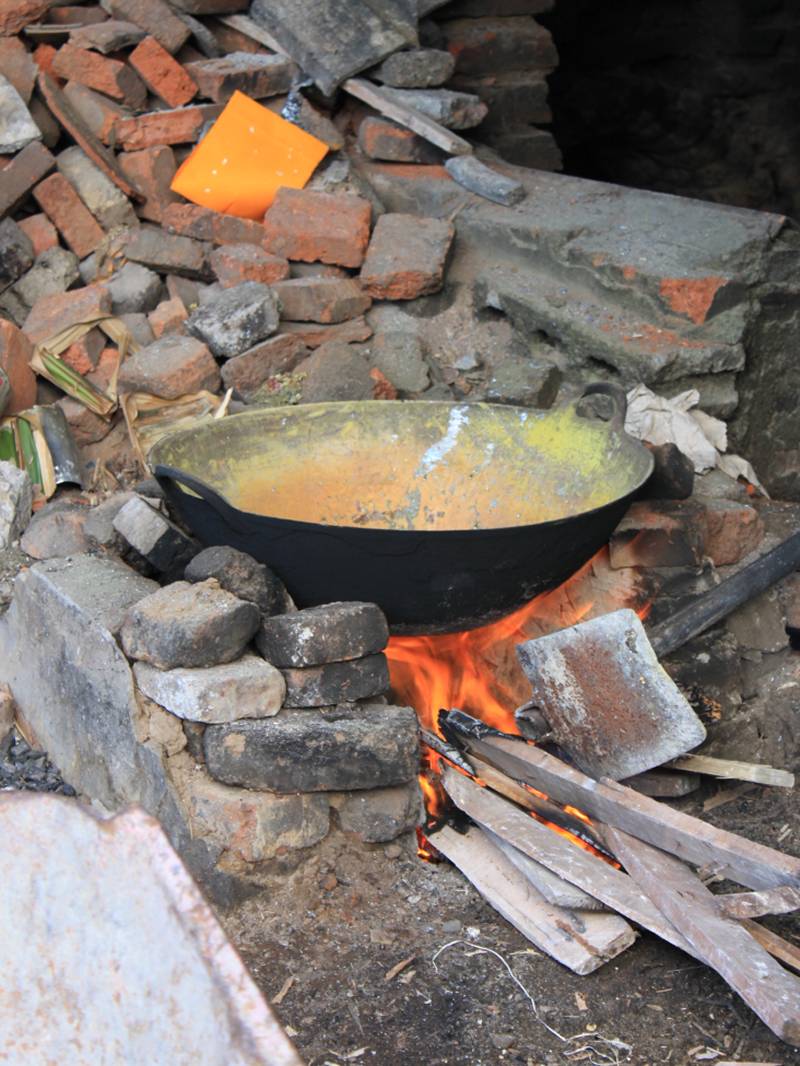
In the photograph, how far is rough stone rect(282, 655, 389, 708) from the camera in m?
3.21

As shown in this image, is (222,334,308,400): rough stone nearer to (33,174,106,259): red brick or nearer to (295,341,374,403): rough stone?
(295,341,374,403): rough stone

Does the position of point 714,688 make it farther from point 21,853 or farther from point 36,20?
point 36,20

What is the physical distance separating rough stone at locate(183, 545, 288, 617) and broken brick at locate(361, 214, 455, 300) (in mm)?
1874

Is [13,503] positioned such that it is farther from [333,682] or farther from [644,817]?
[644,817]

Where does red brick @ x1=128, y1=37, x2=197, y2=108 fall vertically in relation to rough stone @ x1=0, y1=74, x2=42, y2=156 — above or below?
below

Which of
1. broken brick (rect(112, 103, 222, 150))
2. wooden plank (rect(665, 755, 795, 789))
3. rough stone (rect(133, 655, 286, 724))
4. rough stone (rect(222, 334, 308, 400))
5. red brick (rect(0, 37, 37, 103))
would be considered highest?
red brick (rect(0, 37, 37, 103))

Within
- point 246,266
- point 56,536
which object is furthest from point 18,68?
point 56,536

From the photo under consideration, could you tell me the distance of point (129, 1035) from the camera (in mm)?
1290

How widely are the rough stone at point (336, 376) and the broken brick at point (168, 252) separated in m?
0.75

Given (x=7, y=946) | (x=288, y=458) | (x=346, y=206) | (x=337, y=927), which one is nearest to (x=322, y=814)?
(x=337, y=927)

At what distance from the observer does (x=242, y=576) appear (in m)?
3.28

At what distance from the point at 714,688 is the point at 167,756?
62.0 inches

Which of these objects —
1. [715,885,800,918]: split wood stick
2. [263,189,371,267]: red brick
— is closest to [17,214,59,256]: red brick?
[263,189,371,267]: red brick

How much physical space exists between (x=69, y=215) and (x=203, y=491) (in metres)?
2.38
